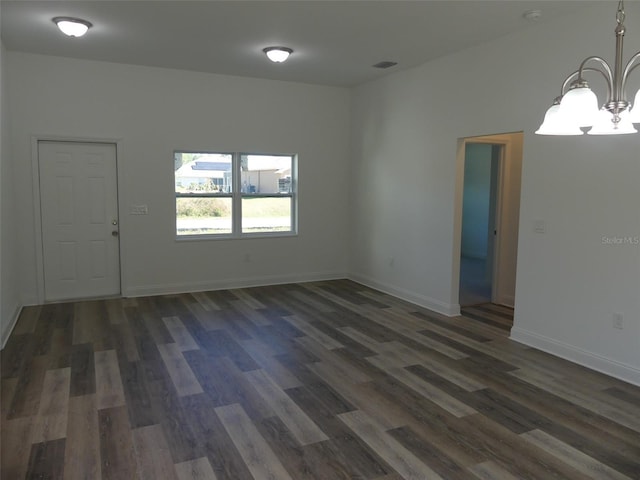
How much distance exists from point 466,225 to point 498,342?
5206 millimetres

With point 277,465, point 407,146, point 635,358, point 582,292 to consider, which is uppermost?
point 407,146

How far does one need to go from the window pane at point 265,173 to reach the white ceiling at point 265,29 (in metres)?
1.45

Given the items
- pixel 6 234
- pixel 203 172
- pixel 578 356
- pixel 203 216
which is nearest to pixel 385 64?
pixel 203 172

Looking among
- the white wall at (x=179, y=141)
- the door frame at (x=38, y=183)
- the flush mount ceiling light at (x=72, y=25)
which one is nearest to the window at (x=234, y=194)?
the white wall at (x=179, y=141)

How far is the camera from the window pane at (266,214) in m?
6.95

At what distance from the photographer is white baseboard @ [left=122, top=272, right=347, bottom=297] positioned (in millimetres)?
6254

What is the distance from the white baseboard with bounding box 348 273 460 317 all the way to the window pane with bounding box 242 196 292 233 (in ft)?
4.66

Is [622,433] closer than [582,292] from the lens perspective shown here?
Yes

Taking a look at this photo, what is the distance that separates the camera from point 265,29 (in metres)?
4.44

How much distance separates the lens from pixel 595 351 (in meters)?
3.88

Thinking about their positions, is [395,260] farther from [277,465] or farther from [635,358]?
[277,465]

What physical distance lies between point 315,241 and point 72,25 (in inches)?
167

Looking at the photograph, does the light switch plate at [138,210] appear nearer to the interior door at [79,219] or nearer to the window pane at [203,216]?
the interior door at [79,219]

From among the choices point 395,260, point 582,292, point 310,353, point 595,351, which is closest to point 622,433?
point 595,351
